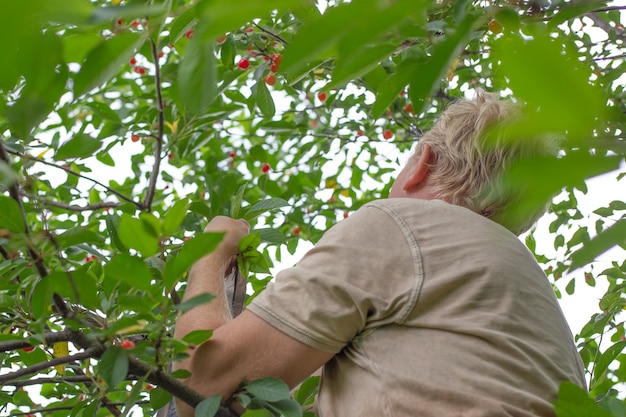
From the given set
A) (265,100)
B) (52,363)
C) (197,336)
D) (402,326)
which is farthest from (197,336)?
(265,100)

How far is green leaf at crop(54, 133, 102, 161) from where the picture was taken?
150 centimetres

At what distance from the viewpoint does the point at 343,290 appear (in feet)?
4.61

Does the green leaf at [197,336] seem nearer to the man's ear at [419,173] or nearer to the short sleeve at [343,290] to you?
the short sleeve at [343,290]

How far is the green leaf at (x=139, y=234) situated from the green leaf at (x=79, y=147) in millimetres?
533

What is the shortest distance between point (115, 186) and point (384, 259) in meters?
2.82

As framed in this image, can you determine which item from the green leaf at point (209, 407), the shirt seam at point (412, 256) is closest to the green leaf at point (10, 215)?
the green leaf at point (209, 407)

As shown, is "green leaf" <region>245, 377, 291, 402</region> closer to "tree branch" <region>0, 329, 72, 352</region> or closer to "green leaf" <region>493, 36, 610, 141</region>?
"tree branch" <region>0, 329, 72, 352</region>

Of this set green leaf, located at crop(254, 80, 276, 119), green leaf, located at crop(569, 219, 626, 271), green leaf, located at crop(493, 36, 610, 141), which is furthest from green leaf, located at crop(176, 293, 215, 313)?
green leaf, located at crop(254, 80, 276, 119)

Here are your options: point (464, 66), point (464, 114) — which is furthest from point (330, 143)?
point (464, 114)

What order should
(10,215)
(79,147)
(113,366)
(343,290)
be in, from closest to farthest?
(10,215)
(113,366)
(343,290)
(79,147)

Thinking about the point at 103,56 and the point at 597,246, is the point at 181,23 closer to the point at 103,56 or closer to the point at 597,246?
the point at 103,56

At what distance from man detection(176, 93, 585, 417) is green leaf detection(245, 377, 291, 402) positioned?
6 centimetres

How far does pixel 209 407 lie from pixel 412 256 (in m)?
0.46

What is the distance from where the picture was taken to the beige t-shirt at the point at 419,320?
53.3 inches
